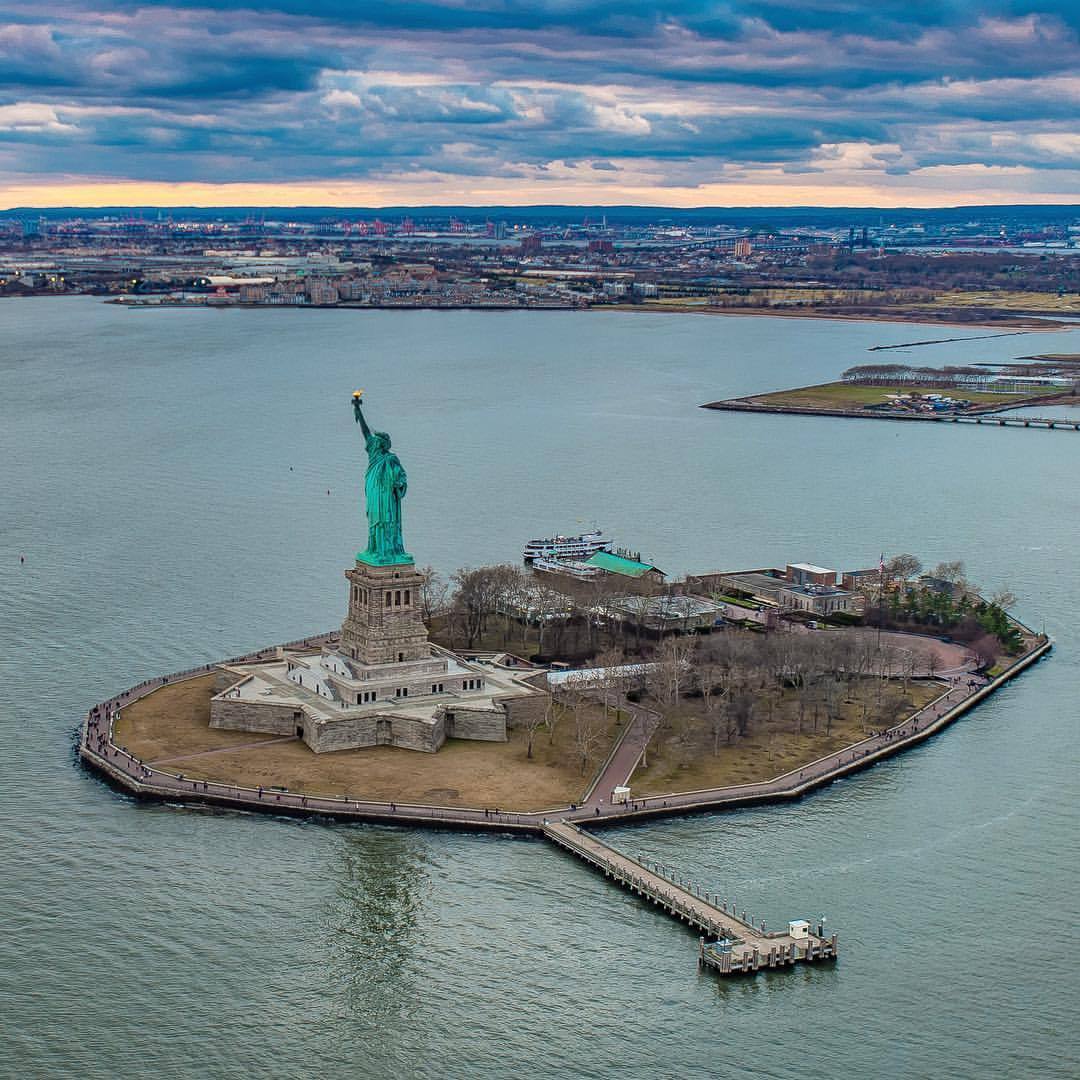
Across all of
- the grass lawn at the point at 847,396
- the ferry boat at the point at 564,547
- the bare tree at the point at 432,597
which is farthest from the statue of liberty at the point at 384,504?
the grass lawn at the point at 847,396

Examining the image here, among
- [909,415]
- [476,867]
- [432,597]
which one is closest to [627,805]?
[476,867]

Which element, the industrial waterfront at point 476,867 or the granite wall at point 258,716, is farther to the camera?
the granite wall at point 258,716

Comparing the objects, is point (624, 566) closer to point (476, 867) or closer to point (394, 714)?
point (394, 714)

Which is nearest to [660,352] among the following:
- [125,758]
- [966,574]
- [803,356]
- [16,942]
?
[803,356]

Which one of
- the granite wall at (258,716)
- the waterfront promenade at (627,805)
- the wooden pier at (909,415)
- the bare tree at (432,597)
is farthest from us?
the wooden pier at (909,415)

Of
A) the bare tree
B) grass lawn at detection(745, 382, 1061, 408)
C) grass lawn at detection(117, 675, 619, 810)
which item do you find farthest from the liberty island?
grass lawn at detection(745, 382, 1061, 408)

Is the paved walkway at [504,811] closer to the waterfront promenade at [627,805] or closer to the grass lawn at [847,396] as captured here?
the waterfront promenade at [627,805]

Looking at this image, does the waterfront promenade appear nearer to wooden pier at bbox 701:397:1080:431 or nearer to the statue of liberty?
the statue of liberty

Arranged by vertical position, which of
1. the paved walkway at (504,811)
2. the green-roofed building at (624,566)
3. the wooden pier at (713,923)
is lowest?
the wooden pier at (713,923)
